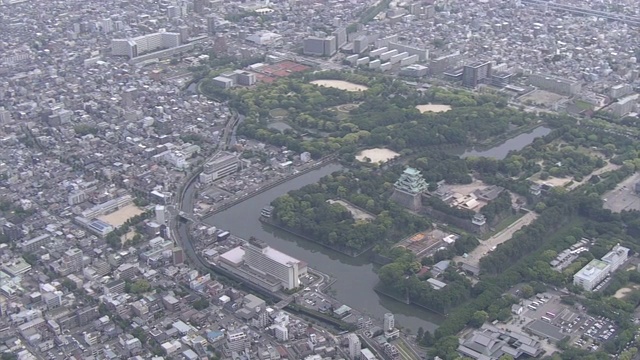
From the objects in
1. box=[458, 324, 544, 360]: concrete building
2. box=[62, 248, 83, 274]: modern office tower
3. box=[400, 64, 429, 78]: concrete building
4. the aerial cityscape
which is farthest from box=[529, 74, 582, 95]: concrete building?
box=[62, 248, 83, 274]: modern office tower

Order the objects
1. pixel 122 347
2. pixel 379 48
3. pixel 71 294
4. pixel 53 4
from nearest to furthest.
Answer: pixel 122 347, pixel 71 294, pixel 379 48, pixel 53 4

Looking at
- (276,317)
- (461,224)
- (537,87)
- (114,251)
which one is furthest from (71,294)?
(537,87)

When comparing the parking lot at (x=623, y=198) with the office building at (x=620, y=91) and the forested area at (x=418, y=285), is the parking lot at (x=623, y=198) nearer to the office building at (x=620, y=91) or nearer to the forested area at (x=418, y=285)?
the forested area at (x=418, y=285)

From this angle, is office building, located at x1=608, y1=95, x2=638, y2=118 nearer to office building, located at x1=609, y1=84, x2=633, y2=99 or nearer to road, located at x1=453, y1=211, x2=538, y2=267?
office building, located at x1=609, y1=84, x2=633, y2=99

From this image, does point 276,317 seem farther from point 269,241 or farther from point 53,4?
point 53,4

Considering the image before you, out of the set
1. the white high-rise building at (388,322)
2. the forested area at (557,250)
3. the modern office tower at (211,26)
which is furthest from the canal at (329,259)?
the modern office tower at (211,26)

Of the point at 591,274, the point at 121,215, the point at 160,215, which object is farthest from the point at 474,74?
the point at 121,215
